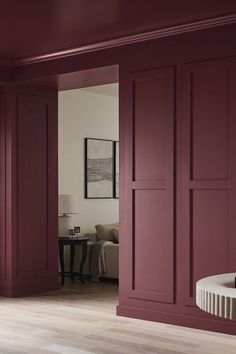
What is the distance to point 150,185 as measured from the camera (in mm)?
5473

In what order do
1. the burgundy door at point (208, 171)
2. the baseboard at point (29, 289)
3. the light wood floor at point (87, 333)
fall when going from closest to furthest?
the light wood floor at point (87, 333) → the burgundy door at point (208, 171) → the baseboard at point (29, 289)

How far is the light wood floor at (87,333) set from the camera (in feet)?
14.6

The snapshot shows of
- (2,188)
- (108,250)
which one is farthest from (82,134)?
(2,188)

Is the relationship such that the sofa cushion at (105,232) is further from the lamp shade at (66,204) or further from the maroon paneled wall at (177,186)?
the maroon paneled wall at (177,186)

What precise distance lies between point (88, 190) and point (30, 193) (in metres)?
2.25

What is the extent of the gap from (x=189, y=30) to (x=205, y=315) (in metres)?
2.55

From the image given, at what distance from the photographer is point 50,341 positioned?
4684mm

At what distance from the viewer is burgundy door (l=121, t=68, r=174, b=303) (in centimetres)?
534

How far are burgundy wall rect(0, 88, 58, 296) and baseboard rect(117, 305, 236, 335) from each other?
5.39 ft

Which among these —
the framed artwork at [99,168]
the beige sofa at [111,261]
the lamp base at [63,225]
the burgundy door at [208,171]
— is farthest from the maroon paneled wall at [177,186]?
the framed artwork at [99,168]

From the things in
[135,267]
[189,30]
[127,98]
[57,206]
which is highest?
[189,30]

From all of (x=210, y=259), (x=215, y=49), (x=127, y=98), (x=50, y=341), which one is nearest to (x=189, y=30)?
(x=215, y=49)

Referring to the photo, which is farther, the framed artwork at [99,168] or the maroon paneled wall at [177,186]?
the framed artwork at [99,168]

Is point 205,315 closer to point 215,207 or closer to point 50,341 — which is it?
point 215,207
